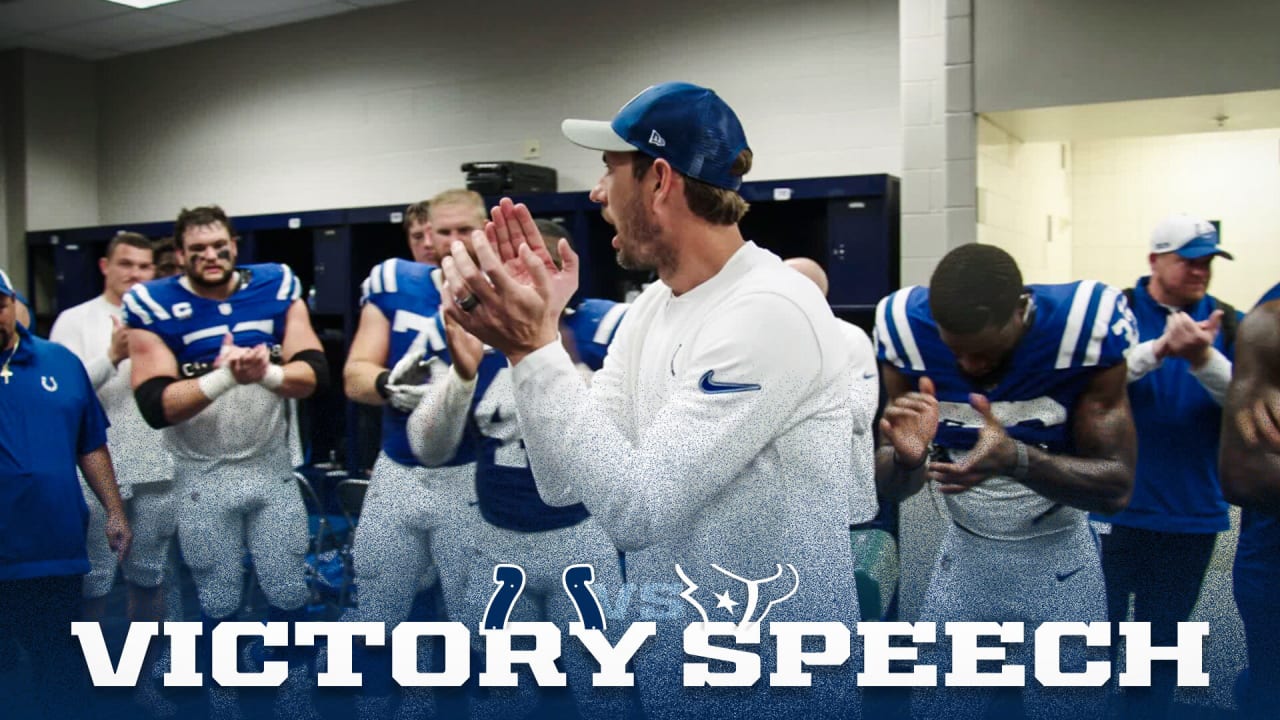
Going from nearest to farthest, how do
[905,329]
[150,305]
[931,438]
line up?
[931,438]
[905,329]
[150,305]

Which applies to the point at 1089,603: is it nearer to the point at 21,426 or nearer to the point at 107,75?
the point at 21,426

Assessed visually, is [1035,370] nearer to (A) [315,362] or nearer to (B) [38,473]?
(A) [315,362]

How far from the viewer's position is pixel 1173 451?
286 cm

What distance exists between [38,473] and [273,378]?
721 mm

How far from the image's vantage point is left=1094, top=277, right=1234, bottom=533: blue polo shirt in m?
2.79

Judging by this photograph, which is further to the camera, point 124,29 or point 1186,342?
point 124,29

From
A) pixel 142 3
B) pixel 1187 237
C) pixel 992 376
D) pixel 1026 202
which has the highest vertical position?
pixel 142 3

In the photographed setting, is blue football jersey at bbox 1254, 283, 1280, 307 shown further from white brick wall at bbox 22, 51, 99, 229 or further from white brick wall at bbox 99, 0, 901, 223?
white brick wall at bbox 22, 51, 99, 229

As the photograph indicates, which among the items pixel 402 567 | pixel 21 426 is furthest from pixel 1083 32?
pixel 21 426

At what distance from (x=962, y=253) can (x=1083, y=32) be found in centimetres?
205

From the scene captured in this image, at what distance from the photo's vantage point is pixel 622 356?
1.66 meters

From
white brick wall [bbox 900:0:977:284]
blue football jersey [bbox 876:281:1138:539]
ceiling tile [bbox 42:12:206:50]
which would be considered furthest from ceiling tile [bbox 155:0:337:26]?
blue football jersey [bbox 876:281:1138:539]

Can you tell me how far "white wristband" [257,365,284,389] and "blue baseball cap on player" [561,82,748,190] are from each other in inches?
83.4

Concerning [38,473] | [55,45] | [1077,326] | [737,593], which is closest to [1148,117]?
[1077,326]
